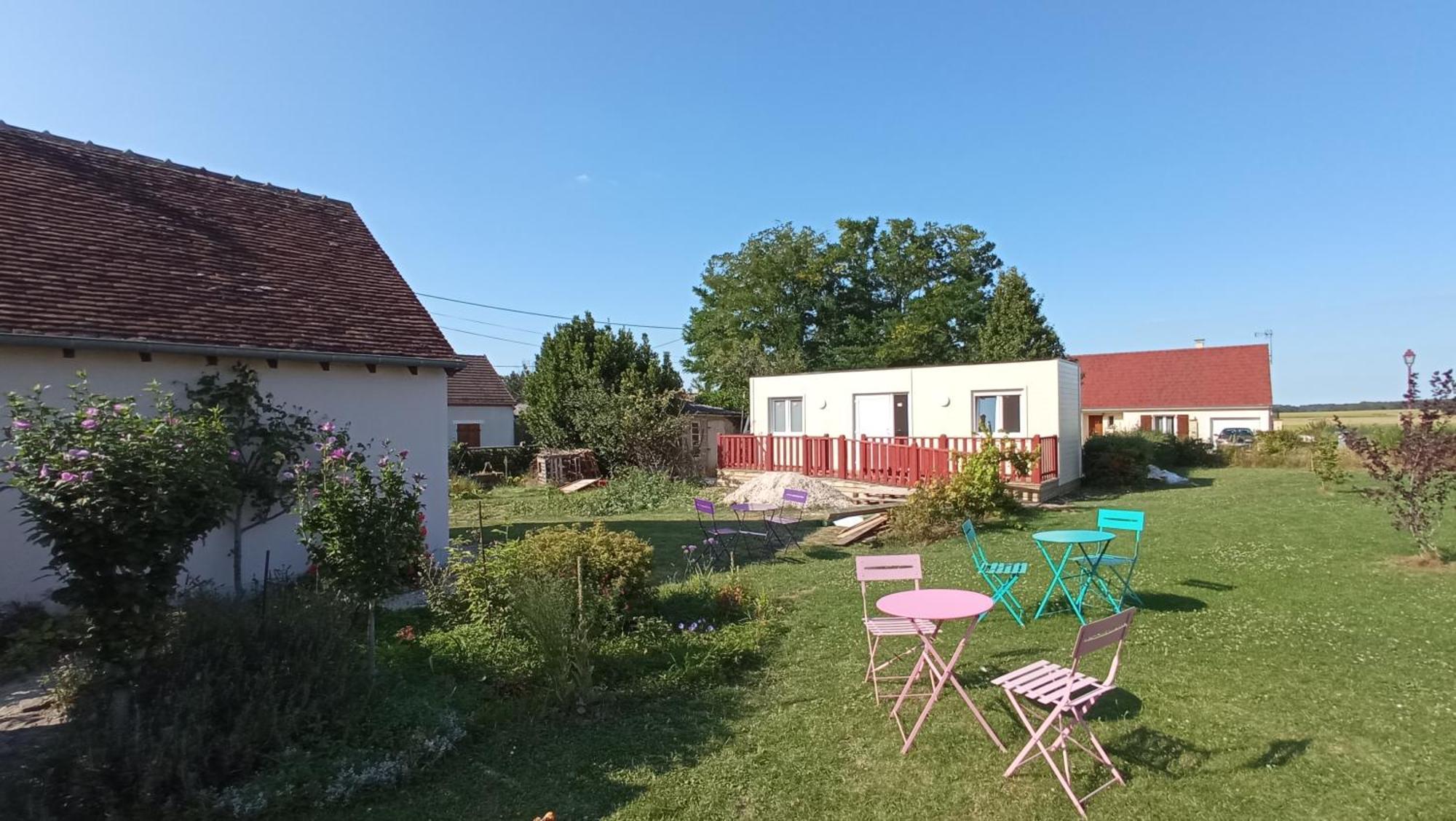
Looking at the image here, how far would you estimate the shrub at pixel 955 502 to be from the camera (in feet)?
38.4

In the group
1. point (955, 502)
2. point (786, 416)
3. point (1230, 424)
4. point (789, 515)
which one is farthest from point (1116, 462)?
point (1230, 424)

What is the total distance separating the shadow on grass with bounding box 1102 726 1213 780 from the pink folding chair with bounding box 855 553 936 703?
4.09 feet

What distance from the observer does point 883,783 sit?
3.97m

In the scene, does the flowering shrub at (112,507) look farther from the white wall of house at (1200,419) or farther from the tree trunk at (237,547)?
the white wall of house at (1200,419)

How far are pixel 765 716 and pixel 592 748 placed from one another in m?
1.21

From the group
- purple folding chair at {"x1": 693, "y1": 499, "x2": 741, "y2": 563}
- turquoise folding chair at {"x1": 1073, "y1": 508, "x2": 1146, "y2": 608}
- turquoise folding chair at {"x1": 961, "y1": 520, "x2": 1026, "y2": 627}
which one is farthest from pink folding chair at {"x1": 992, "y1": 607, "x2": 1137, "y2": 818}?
purple folding chair at {"x1": 693, "y1": 499, "x2": 741, "y2": 563}

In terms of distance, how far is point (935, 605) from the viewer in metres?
4.87

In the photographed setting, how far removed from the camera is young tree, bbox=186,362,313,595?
7395mm

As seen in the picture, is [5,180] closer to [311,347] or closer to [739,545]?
[311,347]

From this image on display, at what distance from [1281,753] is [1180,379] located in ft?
129

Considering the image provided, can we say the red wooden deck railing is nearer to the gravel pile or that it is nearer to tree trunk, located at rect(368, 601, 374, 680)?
the gravel pile

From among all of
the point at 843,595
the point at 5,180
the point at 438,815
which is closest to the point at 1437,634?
the point at 843,595

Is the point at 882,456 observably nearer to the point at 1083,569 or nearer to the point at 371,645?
the point at 1083,569

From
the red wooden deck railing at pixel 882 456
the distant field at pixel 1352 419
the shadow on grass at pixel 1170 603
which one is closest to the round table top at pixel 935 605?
the shadow on grass at pixel 1170 603
